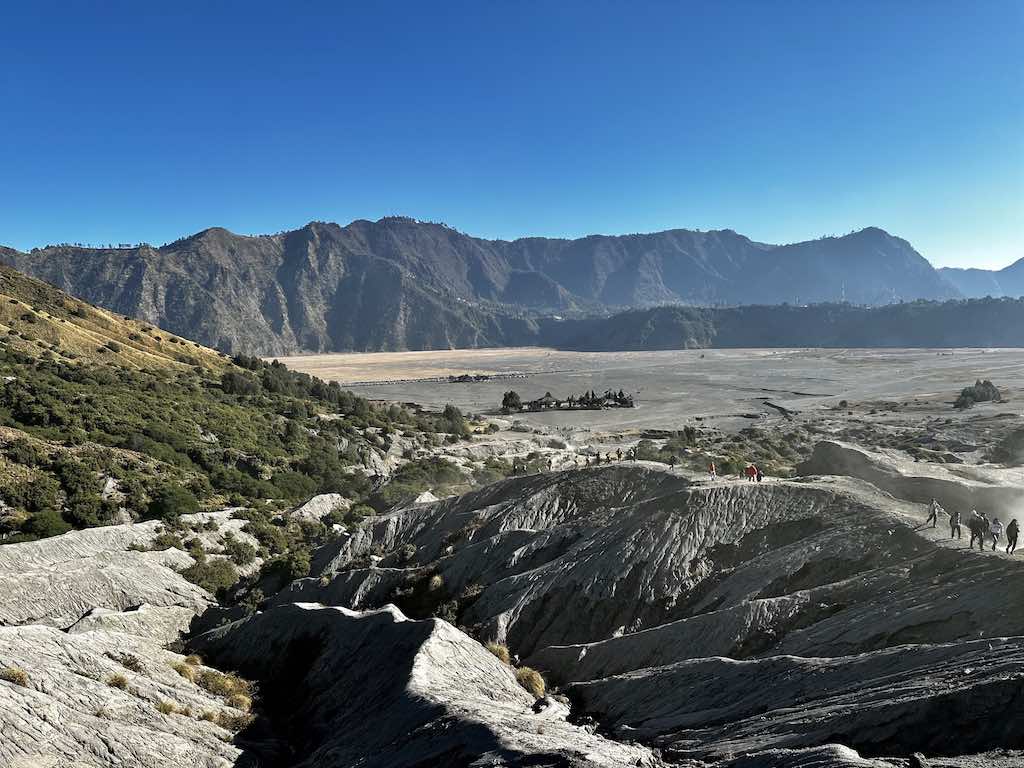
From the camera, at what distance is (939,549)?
685 inches

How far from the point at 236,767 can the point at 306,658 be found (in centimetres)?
480

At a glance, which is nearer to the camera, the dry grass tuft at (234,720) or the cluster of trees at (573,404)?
the dry grass tuft at (234,720)

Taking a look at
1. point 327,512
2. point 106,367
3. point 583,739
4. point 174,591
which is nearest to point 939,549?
point 583,739

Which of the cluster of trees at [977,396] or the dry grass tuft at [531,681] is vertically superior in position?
the cluster of trees at [977,396]

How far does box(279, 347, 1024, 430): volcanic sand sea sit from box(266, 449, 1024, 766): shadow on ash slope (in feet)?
190

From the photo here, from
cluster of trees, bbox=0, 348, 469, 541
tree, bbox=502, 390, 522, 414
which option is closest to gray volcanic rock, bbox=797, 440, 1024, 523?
cluster of trees, bbox=0, 348, 469, 541

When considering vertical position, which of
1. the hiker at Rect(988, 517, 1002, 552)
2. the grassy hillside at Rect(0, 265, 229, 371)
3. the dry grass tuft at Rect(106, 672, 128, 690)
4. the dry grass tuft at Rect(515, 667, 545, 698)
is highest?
the grassy hillside at Rect(0, 265, 229, 371)

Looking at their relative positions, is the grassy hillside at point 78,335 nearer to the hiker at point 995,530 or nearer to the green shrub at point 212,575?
the green shrub at point 212,575

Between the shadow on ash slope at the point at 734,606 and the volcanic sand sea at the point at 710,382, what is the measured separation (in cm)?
5793

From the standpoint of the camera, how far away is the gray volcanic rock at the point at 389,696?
450 inches

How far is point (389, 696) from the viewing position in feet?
48.2

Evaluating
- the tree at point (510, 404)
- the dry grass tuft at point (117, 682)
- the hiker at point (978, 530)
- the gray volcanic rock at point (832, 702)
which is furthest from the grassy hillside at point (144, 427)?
the hiker at point (978, 530)

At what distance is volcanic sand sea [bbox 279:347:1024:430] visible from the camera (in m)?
95.7

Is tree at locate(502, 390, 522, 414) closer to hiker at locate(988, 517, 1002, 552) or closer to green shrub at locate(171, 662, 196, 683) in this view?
green shrub at locate(171, 662, 196, 683)
